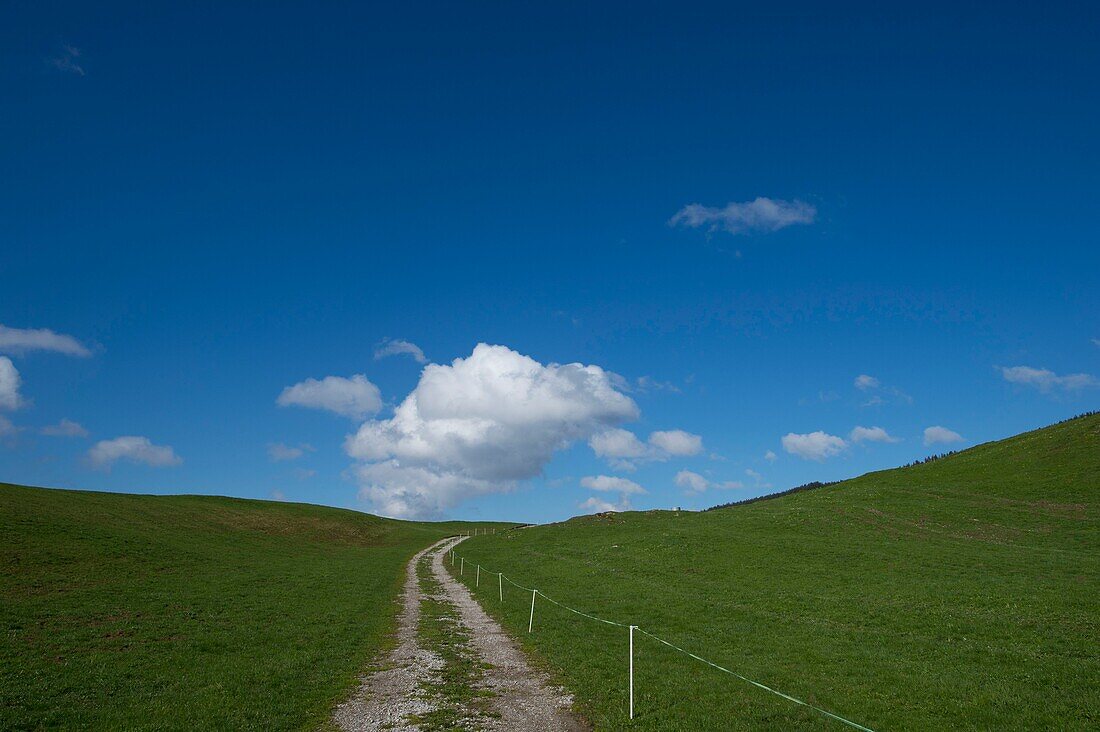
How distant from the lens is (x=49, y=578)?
4181 centimetres

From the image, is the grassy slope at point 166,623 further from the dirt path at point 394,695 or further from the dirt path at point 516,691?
the dirt path at point 516,691

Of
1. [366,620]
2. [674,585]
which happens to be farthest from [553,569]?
[366,620]

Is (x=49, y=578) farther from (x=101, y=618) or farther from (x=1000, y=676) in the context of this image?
(x=1000, y=676)

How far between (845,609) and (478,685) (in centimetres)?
2291

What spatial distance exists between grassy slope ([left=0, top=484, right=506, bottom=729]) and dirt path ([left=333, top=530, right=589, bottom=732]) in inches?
39.9

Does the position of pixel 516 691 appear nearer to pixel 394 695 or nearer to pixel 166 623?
pixel 394 695

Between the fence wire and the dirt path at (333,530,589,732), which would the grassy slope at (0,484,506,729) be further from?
the fence wire

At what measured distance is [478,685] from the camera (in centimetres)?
1880

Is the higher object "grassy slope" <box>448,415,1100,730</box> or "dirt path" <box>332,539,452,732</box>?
"grassy slope" <box>448,415,1100,730</box>

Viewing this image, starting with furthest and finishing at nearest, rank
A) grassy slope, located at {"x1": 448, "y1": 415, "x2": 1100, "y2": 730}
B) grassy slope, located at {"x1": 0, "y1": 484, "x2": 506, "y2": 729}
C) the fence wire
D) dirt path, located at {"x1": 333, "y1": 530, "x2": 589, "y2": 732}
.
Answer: grassy slope, located at {"x1": 448, "y1": 415, "x2": 1100, "y2": 730}
grassy slope, located at {"x1": 0, "y1": 484, "x2": 506, "y2": 729}
dirt path, located at {"x1": 333, "y1": 530, "x2": 589, "y2": 732}
the fence wire

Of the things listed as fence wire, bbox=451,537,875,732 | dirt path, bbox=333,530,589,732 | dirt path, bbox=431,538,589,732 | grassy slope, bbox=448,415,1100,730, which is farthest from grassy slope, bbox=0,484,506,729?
fence wire, bbox=451,537,875,732

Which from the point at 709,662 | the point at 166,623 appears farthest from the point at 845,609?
the point at 166,623

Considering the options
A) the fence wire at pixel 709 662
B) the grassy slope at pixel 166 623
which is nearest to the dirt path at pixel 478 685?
the grassy slope at pixel 166 623

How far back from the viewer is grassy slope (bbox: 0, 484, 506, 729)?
16734 millimetres
